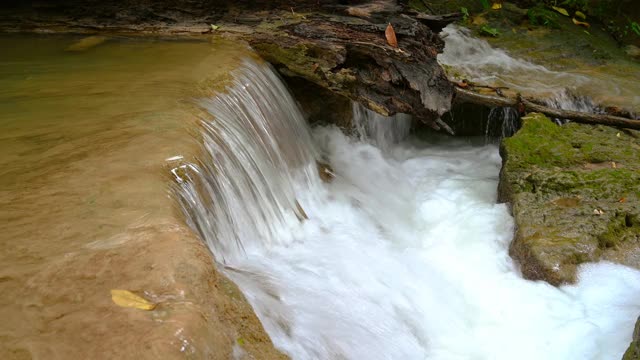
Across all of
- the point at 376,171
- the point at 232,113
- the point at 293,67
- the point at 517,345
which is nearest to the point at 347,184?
the point at 376,171

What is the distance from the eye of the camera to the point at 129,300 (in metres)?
2.11

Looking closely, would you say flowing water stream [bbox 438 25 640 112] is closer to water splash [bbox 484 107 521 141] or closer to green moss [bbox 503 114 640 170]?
water splash [bbox 484 107 521 141]

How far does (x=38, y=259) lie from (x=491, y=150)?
18.8 ft

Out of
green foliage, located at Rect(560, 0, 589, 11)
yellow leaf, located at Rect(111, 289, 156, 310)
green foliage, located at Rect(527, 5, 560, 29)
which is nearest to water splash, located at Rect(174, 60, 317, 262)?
yellow leaf, located at Rect(111, 289, 156, 310)

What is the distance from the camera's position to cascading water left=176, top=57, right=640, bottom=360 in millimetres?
3287

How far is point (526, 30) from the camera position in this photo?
9.16 metres

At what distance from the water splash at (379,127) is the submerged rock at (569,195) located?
5.02 ft

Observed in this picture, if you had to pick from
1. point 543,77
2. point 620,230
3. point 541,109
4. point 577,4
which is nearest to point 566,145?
point 541,109

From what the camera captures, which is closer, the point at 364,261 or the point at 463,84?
the point at 364,261

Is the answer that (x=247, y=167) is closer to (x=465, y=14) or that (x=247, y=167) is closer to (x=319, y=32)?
(x=319, y=32)

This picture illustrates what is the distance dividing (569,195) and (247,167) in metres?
2.87

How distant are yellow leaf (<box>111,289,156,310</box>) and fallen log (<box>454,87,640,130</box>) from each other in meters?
4.92

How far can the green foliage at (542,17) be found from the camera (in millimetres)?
9211

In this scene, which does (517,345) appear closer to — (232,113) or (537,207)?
(537,207)
